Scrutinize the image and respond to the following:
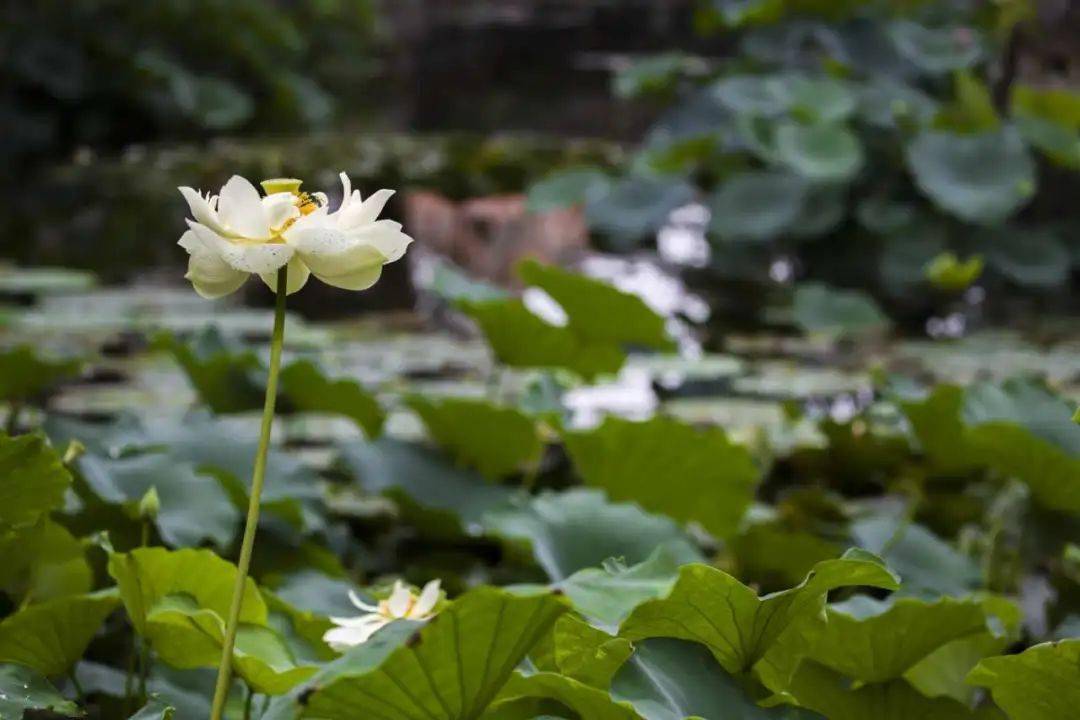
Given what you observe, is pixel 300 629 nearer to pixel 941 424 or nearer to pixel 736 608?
pixel 736 608

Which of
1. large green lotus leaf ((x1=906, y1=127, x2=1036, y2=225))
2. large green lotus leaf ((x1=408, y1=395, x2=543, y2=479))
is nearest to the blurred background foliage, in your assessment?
large green lotus leaf ((x1=906, y1=127, x2=1036, y2=225))

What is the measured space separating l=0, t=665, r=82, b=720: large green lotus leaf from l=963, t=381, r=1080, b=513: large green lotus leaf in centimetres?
79

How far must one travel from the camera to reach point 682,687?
2.19ft

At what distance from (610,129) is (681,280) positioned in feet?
15.9

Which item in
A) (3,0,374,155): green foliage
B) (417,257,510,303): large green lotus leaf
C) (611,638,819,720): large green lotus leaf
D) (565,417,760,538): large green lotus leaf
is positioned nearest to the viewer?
(611,638,819,720): large green lotus leaf

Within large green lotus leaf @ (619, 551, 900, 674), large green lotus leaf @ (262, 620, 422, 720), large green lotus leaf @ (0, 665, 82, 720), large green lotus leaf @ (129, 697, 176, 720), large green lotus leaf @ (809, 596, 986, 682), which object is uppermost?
large green lotus leaf @ (262, 620, 422, 720)

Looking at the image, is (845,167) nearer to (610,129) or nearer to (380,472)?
(380,472)

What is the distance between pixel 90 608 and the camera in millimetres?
766

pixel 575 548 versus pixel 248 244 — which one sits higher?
pixel 248 244

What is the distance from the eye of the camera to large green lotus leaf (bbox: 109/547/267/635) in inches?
28.9

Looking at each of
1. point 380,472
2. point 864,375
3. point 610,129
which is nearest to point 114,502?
point 380,472

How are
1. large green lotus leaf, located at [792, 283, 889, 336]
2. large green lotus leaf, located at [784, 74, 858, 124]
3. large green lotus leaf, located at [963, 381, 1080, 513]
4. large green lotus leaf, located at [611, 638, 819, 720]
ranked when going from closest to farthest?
large green lotus leaf, located at [611, 638, 819, 720] < large green lotus leaf, located at [963, 381, 1080, 513] < large green lotus leaf, located at [792, 283, 889, 336] < large green lotus leaf, located at [784, 74, 858, 124]

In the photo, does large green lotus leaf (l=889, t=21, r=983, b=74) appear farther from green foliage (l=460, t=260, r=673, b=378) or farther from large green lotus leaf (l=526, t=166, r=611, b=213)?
green foliage (l=460, t=260, r=673, b=378)

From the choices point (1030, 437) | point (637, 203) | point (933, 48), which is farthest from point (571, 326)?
point (933, 48)
